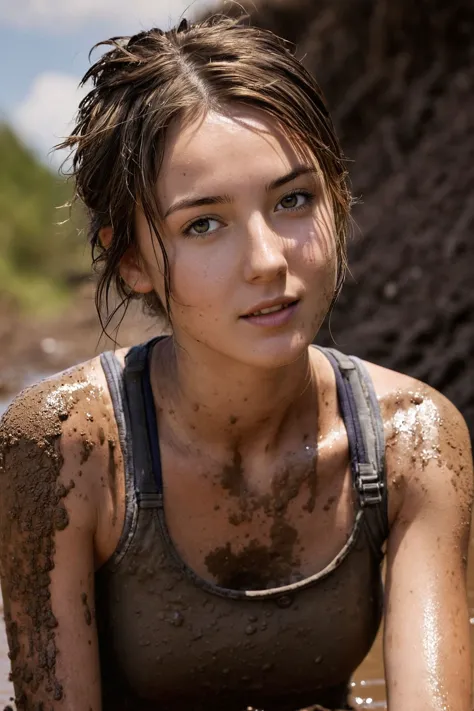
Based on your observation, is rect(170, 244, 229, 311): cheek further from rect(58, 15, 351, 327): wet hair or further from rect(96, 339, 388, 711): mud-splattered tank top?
rect(96, 339, 388, 711): mud-splattered tank top

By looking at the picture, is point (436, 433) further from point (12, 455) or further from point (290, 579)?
point (12, 455)

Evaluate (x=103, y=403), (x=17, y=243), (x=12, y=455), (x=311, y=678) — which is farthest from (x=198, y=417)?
(x=17, y=243)

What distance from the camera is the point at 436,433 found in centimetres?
262

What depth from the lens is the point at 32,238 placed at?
14.8m

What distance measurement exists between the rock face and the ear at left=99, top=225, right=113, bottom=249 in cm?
312

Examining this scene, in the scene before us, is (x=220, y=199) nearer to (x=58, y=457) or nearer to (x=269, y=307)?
(x=269, y=307)

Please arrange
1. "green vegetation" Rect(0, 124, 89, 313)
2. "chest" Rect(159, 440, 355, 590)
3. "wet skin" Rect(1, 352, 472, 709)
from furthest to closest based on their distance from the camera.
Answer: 1. "green vegetation" Rect(0, 124, 89, 313)
2. "chest" Rect(159, 440, 355, 590)
3. "wet skin" Rect(1, 352, 472, 709)

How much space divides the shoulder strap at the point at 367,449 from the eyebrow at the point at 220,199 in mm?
574

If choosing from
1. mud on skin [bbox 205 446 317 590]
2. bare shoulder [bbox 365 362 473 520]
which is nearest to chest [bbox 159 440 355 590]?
mud on skin [bbox 205 446 317 590]

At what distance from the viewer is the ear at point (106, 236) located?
2488 mm

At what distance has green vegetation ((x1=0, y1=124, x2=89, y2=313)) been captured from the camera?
525 inches

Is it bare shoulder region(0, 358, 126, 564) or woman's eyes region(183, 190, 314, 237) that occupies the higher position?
woman's eyes region(183, 190, 314, 237)

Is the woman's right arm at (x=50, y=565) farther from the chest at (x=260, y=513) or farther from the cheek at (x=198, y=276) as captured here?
the cheek at (x=198, y=276)

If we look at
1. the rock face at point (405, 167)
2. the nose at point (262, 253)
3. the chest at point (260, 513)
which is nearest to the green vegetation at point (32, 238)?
the rock face at point (405, 167)
